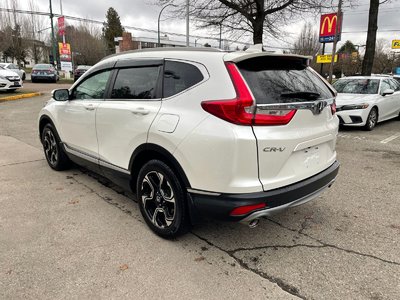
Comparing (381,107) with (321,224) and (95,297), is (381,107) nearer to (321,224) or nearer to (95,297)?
(321,224)

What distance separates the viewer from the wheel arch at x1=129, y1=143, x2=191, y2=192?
106 inches

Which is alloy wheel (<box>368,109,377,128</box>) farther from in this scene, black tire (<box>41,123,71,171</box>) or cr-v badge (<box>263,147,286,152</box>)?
black tire (<box>41,123,71,171</box>)

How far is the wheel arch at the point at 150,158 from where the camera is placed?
2.70 meters

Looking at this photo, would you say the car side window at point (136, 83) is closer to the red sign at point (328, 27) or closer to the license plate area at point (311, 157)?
the license plate area at point (311, 157)

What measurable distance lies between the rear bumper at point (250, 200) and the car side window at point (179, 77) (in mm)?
920

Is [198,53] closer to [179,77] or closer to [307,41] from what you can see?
[179,77]

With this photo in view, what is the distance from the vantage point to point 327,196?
13.5 feet

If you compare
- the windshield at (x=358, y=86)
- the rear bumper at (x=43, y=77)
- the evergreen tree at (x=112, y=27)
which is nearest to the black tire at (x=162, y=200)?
the windshield at (x=358, y=86)

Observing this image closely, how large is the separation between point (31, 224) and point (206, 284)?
6.80ft

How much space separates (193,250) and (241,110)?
138cm

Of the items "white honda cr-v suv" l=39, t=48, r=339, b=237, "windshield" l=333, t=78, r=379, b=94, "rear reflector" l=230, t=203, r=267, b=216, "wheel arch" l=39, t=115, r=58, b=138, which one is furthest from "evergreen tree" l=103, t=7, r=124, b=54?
"rear reflector" l=230, t=203, r=267, b=216

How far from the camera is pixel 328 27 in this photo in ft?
54.0

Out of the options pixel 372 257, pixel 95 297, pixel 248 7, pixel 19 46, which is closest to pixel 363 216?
pixel 372 257

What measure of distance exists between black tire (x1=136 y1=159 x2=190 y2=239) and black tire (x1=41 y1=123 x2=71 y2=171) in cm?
223
